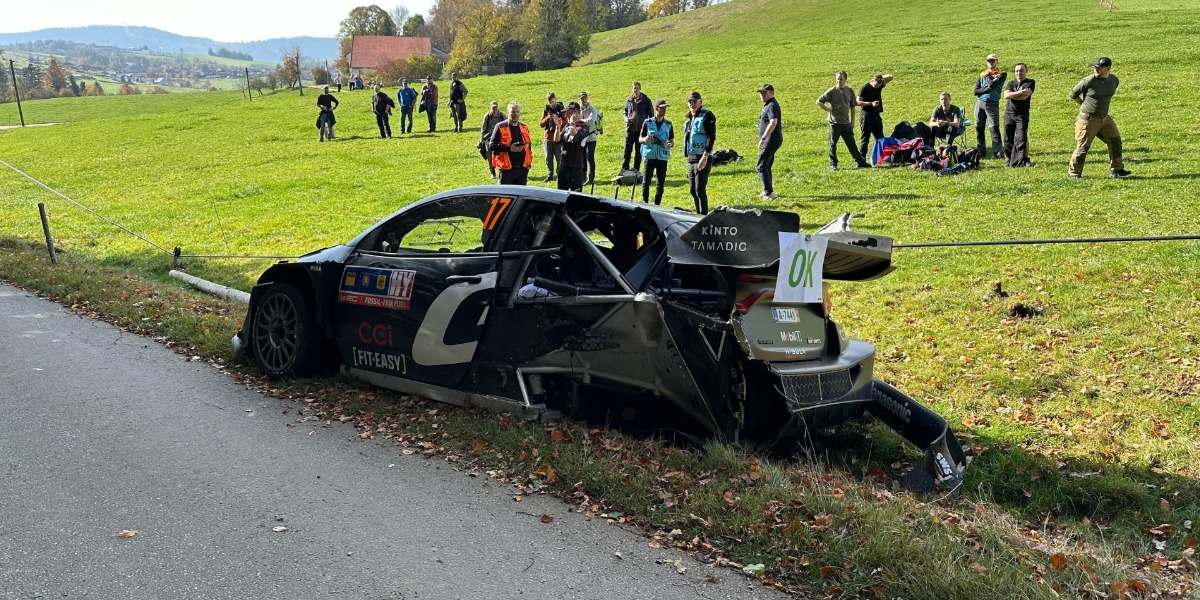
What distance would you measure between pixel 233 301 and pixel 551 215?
6124 millimetres

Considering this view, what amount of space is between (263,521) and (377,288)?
236 centimetres

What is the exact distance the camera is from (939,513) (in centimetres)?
491

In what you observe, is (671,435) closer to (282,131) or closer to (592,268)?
(592,268)

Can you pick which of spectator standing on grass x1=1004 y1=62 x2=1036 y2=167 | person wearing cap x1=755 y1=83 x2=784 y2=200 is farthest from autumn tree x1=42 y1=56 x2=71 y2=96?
spectator standing on grass x1=1004 y1=62 x2=1036 y2=167

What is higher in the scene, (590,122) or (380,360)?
(590,122)

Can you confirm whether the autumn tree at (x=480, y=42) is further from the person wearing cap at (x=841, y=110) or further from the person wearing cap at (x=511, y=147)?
the person wearing cap at (x=511, y=147)

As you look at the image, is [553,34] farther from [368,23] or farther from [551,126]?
[551,126]

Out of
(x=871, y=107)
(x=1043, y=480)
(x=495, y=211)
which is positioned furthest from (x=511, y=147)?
(x=1043, y=480)

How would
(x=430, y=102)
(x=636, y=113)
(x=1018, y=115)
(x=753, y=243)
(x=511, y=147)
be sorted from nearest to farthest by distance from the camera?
(x=753, y=243) → (x=511, y=147) → (x=1018, y=115) → (x=636, y=113) → (x=430, y=102)

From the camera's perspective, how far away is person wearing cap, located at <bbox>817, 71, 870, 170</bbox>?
1764cm

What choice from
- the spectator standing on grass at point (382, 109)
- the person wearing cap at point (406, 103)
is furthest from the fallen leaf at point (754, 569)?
the person wearing cap at point (406, 103)

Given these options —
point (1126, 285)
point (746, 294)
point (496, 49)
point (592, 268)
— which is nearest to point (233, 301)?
point (592, 268)

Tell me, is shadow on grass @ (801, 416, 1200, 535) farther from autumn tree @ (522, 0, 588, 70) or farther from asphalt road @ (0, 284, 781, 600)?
autumn tree @ (522, 0, 588, 70)

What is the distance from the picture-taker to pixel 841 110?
17.8 metres
